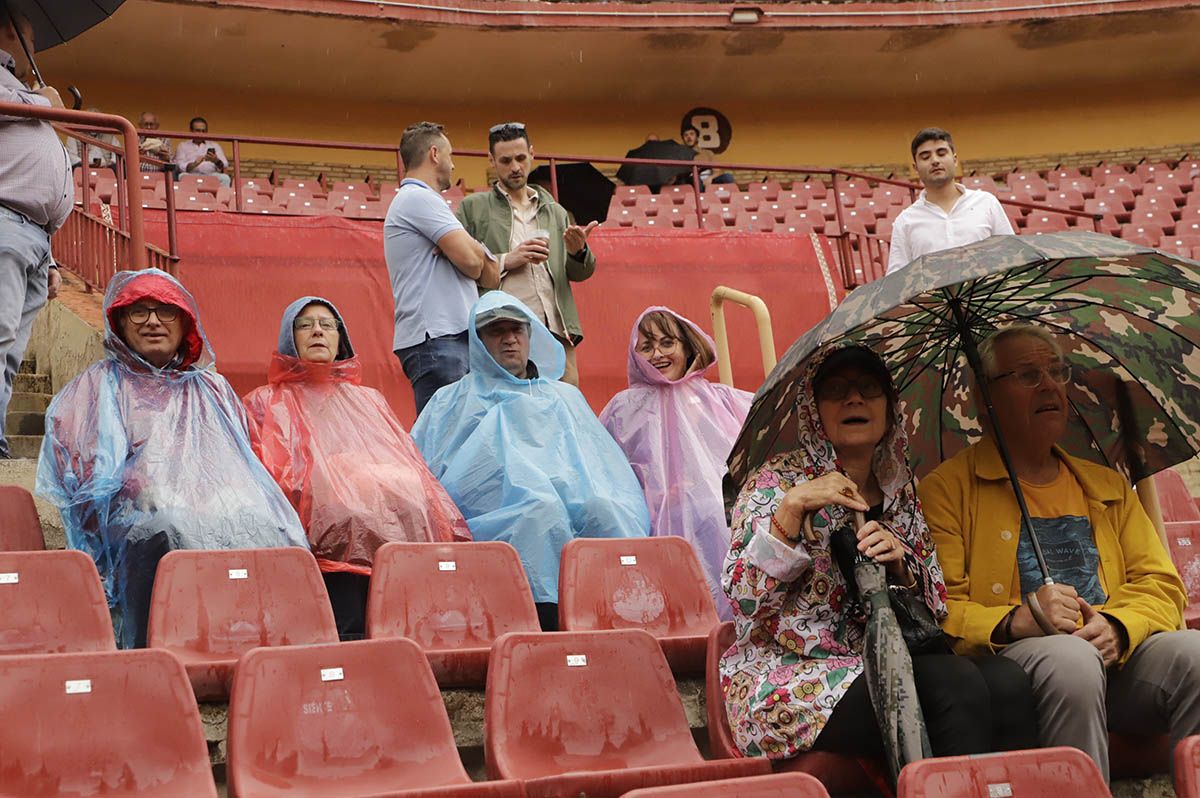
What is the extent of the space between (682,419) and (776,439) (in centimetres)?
141

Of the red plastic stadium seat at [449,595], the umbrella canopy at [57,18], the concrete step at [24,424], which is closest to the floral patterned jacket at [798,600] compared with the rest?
the red plastic stadium seat at [449,595]

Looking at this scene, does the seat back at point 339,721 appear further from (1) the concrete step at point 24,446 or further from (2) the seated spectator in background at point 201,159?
(2) the seated spectator in background at point 201,159

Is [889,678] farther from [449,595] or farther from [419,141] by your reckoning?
[419,141]

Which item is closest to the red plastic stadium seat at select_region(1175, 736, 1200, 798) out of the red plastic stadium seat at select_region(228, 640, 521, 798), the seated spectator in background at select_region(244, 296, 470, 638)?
the red plastic stadium seat at select_region(228, 640, 521, 798)

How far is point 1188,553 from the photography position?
399cm

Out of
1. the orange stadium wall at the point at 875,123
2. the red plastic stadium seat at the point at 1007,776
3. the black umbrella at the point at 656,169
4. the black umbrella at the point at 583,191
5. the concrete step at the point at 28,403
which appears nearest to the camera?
the red plastic stadium seat at the point at 1007,776

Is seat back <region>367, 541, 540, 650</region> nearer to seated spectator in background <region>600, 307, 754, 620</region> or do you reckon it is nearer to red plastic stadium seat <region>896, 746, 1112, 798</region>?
seated spectator in background <region>600, 307, 754, 620</region>

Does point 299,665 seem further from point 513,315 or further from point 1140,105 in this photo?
point 1140,105

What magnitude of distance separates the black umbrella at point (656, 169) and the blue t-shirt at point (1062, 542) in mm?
7952

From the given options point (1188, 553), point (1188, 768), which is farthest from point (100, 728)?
point (1188, 553)

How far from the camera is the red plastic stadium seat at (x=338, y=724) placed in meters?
2.34

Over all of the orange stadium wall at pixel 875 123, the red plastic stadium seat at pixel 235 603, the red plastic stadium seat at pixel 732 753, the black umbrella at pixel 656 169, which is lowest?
the red plastic stadium seat at pixel 732 753

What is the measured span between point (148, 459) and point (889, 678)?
1.88 meters

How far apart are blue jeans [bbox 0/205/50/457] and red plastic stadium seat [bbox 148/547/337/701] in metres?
1.30
